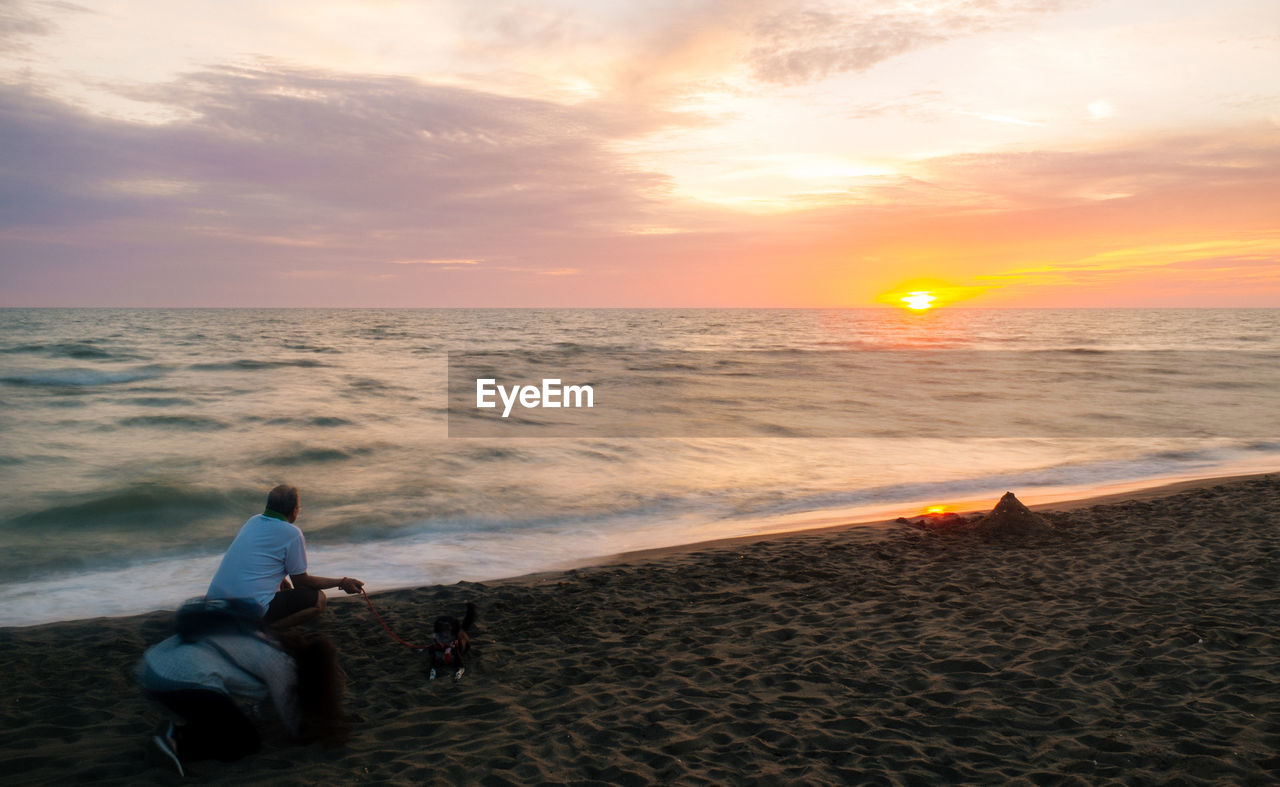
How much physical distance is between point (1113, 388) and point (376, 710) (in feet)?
120

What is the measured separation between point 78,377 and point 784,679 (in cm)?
3662

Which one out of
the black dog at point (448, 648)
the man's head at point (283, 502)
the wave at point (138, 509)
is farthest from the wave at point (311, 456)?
the black dog at point (448, 648)

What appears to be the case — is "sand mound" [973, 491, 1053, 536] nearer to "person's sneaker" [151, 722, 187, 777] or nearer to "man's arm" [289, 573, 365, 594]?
"man's arm" [289, 573, 365, 594]

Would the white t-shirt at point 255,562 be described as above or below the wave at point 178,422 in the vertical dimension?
above

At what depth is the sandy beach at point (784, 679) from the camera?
4703 millimetres

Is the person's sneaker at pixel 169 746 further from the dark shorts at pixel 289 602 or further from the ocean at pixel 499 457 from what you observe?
the ocean at pixel 499 457

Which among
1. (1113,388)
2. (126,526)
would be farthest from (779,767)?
(1113,388)

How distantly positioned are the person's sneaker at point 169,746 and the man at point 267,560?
3.92 ft

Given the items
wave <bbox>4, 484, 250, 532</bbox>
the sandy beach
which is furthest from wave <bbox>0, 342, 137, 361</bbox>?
the sandy beach

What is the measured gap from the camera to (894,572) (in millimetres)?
8445

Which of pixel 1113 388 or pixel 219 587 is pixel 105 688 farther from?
pixel 1113 388

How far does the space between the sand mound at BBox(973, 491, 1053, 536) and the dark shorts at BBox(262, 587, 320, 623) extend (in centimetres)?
787

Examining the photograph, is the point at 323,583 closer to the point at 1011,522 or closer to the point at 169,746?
the point at 169,746

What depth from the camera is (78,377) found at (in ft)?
107
